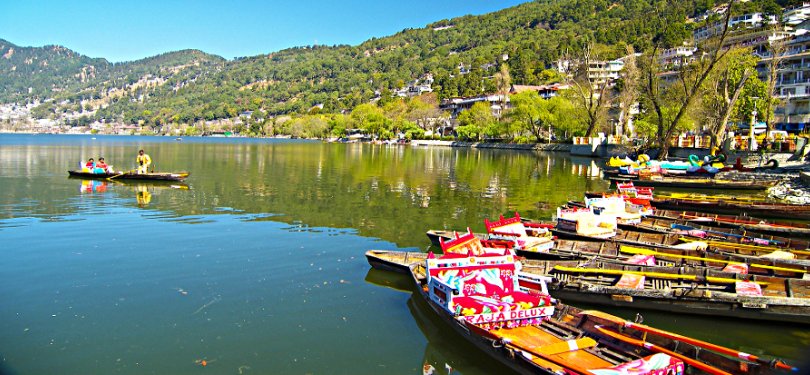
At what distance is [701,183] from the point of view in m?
39.8

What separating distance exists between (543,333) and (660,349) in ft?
7.26

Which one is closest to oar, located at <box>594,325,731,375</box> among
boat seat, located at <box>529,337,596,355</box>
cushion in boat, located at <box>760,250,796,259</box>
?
boat seat, located at <box>529,337,596,355</box>

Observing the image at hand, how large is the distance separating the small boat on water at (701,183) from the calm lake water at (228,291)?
14.4 meters

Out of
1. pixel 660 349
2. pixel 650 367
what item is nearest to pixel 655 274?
pixel 660 349

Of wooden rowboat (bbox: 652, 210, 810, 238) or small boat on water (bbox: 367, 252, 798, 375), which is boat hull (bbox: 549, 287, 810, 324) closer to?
small boat on water (bbox: 367, 252, 798, 375)

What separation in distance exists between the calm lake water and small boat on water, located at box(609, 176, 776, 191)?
47.3 feet

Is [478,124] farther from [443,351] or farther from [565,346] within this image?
[565,346]

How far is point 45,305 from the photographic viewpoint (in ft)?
45.6

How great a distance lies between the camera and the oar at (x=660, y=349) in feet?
28.0

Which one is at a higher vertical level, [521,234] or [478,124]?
[478,124]

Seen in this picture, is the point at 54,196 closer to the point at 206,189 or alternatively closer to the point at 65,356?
the point at 206,189

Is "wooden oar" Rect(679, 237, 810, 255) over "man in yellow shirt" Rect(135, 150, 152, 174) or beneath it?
beneath

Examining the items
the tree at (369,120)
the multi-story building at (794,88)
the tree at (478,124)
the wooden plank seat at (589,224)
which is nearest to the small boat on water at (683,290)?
the wooden plank seat at (589,224)

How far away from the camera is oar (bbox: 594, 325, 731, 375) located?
28.0ft
